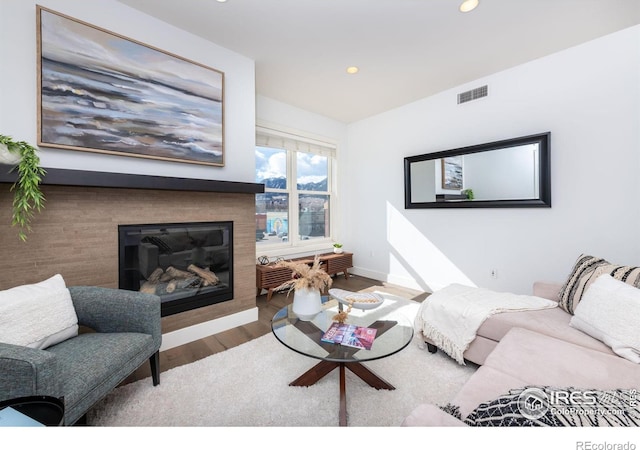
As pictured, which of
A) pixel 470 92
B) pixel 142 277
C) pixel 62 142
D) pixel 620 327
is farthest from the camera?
pixel 470 92

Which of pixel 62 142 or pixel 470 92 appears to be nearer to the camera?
pixel 62 142

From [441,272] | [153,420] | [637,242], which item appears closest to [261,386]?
[153,420]

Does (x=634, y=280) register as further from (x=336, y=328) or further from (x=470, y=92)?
(x=470, y=92)

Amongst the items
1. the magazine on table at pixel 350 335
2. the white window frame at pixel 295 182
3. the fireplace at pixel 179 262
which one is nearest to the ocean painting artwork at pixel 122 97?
the fireplace at pixel 179 262

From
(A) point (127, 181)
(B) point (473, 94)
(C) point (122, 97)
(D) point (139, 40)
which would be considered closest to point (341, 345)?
(A) point (127, 181)

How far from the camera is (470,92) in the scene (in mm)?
3221

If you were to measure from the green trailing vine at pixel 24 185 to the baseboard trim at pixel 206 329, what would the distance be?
1.21 m

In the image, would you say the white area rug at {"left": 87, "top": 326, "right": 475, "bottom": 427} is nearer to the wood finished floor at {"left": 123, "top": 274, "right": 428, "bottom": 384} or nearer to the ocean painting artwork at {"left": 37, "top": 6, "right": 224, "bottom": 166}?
the wood finished floor at {"left": 123, "top": 274, "right": 428, "bottom": 384}

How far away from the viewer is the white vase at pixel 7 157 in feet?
4.91

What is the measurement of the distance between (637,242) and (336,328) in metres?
2.77

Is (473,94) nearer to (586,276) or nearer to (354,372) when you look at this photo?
(586,276)

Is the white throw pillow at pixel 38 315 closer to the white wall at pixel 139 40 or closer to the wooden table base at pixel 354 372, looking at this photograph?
the white wall at pixel 139 40

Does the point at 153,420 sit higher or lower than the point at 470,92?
lower

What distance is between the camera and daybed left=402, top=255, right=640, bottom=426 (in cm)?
65
